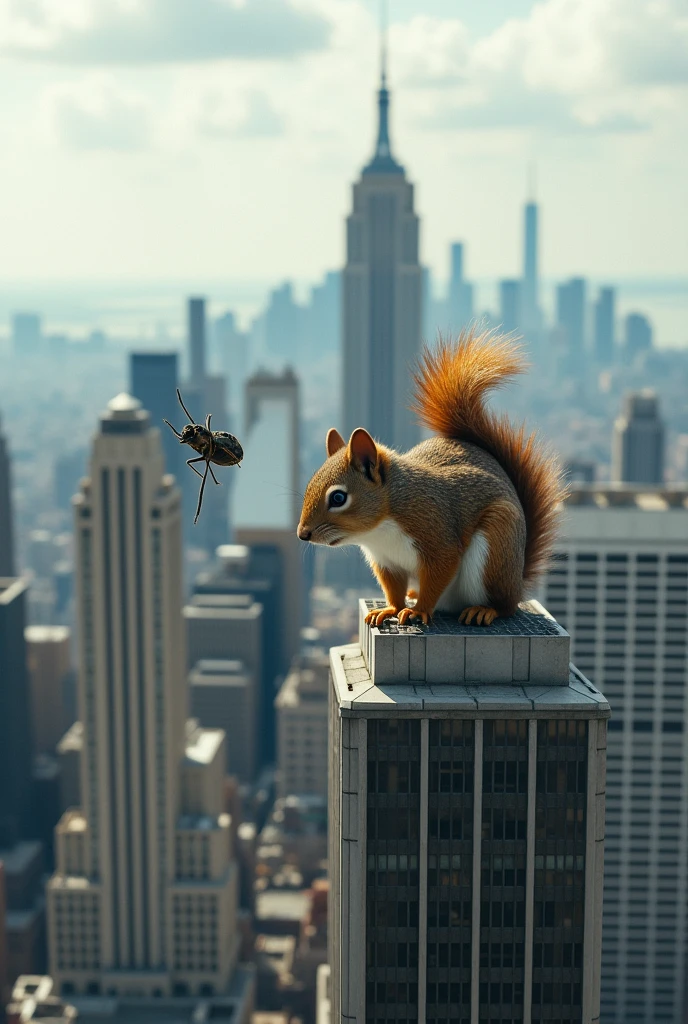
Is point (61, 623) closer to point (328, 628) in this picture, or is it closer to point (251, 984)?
point (328, 628)

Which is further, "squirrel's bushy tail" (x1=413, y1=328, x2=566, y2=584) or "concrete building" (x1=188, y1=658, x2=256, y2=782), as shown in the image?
"concrete building" (x1=188, y1=658, x2=256, y2=782)

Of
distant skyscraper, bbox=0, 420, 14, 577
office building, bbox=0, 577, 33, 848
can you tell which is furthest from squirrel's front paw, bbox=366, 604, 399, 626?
distant skyscraper, bbox=0, 420, 14, 577

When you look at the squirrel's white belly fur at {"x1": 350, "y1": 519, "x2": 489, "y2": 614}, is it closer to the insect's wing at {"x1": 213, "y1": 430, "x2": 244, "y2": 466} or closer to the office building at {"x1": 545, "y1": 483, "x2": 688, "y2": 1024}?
the insect's wing at {"x1": 213, "y1": 430, "x2": 244, "y2": 466}

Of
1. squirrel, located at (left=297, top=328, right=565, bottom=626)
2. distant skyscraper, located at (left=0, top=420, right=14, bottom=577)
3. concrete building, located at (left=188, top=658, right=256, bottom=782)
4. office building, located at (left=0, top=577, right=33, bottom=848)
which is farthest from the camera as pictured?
distant skyscraper, located at (left=0, top=420, right=14, bottom=577)

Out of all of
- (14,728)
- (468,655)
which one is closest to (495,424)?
(468,655)

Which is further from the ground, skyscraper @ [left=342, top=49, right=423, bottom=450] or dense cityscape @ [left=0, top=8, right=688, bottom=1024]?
skyscraper @ [left=342, top=49, right=423, bottom=450]

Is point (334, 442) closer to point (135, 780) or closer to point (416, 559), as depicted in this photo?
point (416, 559)
